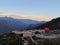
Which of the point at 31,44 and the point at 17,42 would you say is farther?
the point at 31,44

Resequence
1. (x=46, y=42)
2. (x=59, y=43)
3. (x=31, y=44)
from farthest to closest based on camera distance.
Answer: (x=31, y=44) → (x=59, y=43) → (x=46, y=42)

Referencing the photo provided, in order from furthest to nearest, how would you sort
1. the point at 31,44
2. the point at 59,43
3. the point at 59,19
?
the point at 59,19 < the point at 31,44 < the point at 59,43

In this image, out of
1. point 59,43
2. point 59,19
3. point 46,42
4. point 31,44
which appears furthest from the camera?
point 59,19

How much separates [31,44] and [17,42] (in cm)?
437

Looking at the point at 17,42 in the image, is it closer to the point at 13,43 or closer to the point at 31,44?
the point at 13,43

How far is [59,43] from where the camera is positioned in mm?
26469

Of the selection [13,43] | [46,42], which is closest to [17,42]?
[13,43]

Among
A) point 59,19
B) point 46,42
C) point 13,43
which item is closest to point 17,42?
point 13,43

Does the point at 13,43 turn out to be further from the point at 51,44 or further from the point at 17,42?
the point at 51,44

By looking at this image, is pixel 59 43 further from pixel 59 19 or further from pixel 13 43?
pixel 59 19

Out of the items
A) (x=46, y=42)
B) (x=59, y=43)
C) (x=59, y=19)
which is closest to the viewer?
(x=46, y=42)

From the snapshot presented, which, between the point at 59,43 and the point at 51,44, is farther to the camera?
the point at 59,43

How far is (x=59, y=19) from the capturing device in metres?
116

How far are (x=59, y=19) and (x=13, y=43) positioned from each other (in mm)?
92916
